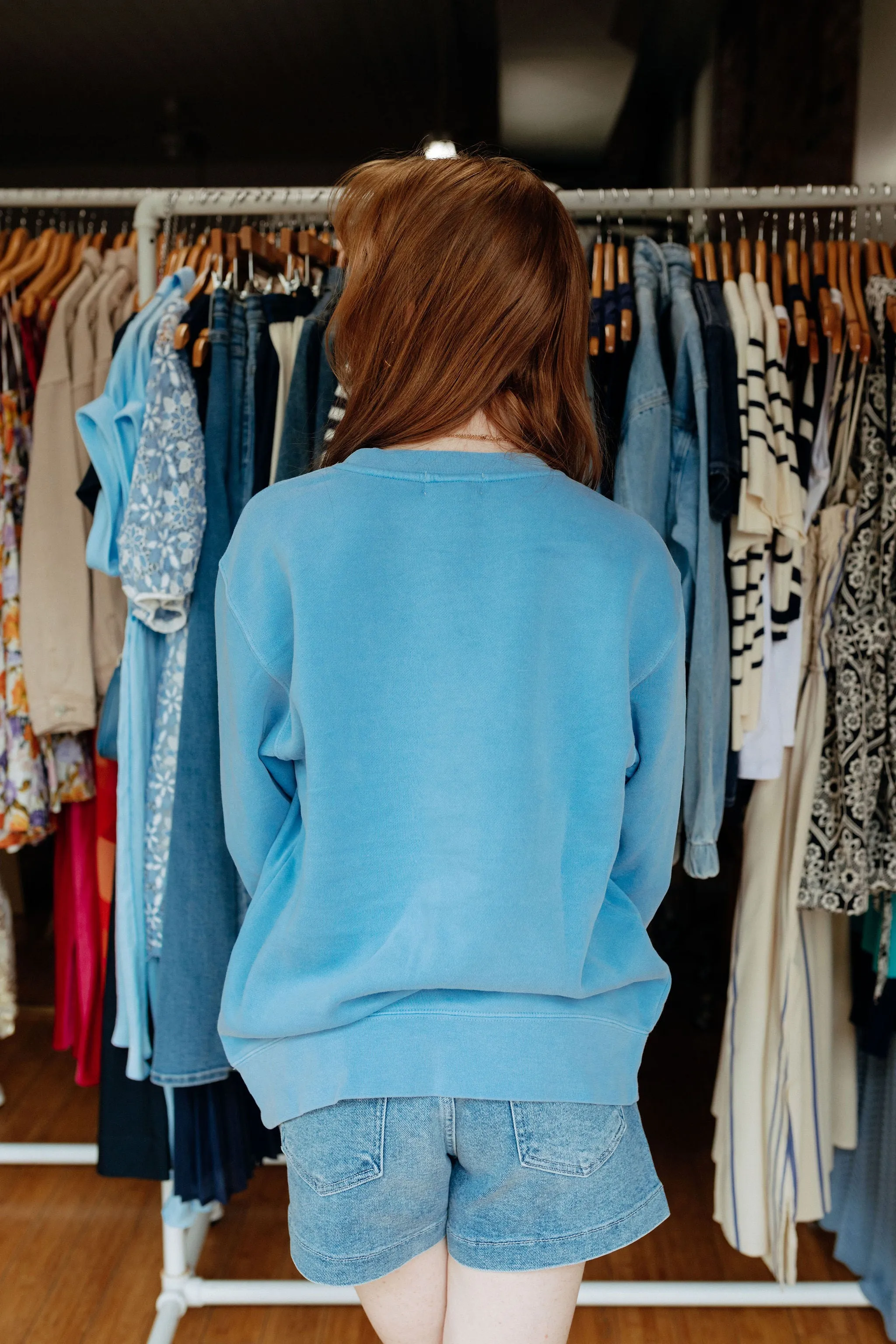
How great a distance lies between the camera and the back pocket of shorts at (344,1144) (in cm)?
94

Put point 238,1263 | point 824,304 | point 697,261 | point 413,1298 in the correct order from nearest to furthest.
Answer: point 413,1298 < point 824,304 < point 697,261 < point 238,1263

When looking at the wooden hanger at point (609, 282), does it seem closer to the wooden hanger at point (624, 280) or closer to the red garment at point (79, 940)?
the wooden hanger at point (624, 280)

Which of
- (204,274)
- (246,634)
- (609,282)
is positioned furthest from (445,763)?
(204,274)

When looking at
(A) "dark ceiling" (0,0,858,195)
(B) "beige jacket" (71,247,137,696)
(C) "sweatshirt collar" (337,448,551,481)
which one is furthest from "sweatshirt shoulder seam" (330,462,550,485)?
(A) "dark ceiling" (0,0,858,195)

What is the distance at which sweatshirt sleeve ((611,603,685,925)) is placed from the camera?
41.0 inches

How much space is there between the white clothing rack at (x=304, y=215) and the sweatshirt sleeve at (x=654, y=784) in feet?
2.99

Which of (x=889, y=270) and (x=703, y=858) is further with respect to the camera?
(x=889, y=270)

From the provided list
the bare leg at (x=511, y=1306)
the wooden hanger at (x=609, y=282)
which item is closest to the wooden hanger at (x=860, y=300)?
the wooden hanger at (x=609, y=282)

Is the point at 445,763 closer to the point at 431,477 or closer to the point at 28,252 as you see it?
the point at 431,477

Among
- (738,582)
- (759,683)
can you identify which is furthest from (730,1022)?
(738,582)

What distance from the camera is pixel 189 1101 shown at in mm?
1675

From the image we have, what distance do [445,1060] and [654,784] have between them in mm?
346

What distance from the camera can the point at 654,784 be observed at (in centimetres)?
109

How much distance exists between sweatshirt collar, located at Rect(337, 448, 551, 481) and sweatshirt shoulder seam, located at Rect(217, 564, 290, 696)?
161 mm
